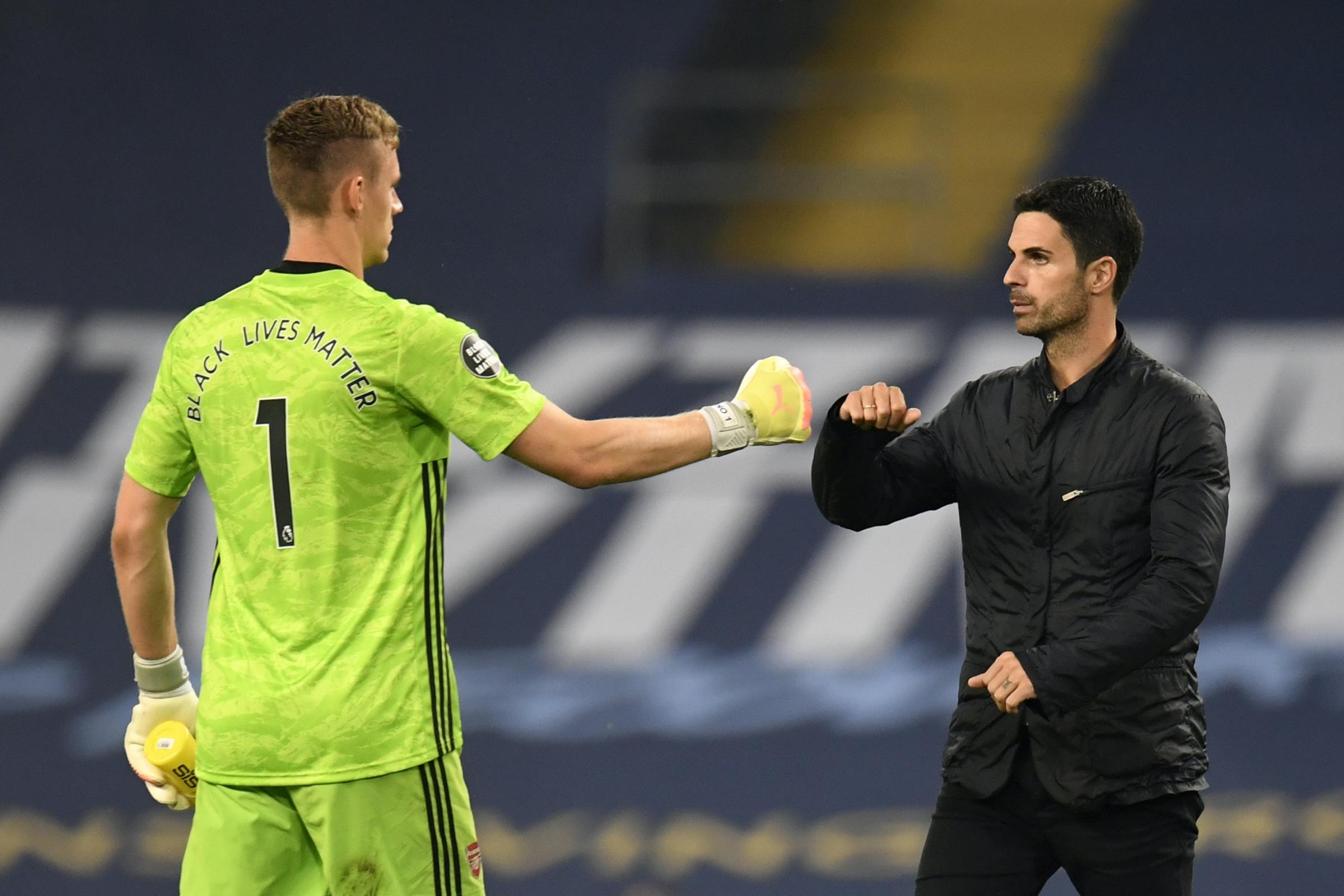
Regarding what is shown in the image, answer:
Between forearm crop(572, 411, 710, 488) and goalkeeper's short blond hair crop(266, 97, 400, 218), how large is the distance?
1.98 ft

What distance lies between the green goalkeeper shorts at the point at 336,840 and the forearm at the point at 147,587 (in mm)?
378

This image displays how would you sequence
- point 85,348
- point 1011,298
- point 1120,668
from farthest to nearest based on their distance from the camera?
point 85,348, point 1011,298, point 1120,668

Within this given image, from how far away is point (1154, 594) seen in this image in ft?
8.41

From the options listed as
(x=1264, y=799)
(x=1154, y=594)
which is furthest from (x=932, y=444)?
(x=1264, y=799)

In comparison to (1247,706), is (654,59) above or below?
above

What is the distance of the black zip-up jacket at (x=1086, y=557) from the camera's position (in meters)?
2.57

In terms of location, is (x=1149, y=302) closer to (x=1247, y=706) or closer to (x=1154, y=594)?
(x=1247, y=706)

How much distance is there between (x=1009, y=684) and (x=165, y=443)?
4.93ft

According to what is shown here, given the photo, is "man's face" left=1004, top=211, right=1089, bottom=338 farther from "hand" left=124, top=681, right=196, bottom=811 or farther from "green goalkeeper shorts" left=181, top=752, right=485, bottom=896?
"hand" left=124, top=681, right=196, bottom=811

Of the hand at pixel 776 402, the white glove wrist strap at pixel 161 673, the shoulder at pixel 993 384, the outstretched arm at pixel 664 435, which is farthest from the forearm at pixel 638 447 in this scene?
the white glove wrist strap at pixel 161 673

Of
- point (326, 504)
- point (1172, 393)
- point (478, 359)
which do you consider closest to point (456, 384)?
point (478, 359)

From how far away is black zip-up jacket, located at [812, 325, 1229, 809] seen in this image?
257cm

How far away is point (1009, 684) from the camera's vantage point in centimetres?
254

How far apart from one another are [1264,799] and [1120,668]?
3030mm
